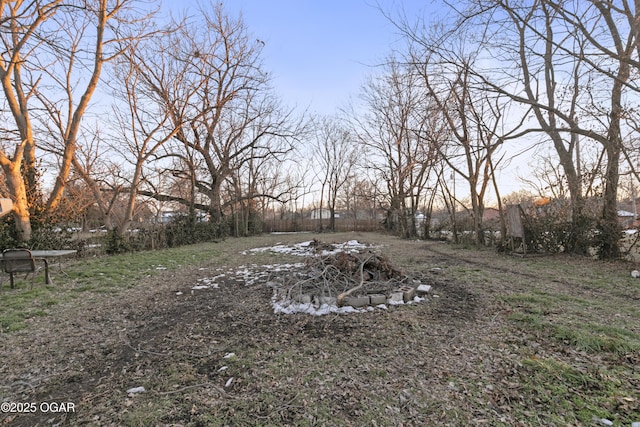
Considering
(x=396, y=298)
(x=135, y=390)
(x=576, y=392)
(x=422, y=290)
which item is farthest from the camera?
(x=422, y=290)

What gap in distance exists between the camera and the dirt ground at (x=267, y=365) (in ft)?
Result: 6.30

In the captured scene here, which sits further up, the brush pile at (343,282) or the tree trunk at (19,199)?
the tree trunk at (19,199)

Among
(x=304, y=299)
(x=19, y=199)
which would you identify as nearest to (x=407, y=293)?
(x=304, y=299)

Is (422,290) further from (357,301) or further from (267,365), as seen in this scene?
(267,365)

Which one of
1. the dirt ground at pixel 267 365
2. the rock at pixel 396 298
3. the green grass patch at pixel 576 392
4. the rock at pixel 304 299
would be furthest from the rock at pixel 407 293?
the green grass patch at pixel 576 392

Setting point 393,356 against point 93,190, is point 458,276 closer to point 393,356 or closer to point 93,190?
point 393,356

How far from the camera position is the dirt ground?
75.5 inches

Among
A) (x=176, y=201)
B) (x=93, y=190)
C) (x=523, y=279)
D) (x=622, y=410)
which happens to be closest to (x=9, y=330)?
(x=622, y=410)

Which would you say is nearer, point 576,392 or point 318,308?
point 576,392

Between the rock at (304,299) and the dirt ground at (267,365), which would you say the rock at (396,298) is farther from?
the rock at (304,299)

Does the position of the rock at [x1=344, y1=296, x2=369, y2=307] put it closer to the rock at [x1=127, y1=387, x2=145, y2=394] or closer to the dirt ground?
the dirt ground

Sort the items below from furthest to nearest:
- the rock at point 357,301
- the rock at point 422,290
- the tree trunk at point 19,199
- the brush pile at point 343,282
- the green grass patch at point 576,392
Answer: the tree trunk at point 19,199 < the rock at point 422,290 < the brush pile at point 343,282 < the rock at point 357,301 < the green grass patch at point 576,392

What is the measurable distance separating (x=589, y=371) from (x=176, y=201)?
673 inches

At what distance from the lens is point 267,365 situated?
8.21 feet
